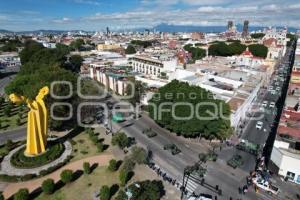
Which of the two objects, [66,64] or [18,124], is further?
[66,64]

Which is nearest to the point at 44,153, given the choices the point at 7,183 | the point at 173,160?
the point at 7,183

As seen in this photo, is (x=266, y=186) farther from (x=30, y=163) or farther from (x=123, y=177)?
(x=30, y=163)

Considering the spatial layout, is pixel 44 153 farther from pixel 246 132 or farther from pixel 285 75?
pixel 285 75

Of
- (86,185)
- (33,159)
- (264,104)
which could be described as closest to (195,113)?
(86,185)

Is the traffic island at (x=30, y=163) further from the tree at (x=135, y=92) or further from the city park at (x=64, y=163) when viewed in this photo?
the tree at (x=135, y=92)

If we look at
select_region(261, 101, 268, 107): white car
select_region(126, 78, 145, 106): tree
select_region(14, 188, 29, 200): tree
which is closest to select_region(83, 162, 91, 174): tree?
select_region(14, 188, 29, 200): tree

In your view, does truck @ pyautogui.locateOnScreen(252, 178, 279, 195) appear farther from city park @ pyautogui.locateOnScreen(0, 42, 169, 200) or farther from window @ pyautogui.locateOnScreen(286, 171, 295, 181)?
city park @ pyautogui.locateOnScreen(0, 42, 169, 200)

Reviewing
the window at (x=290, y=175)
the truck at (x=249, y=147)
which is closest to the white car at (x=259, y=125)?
the truck at (x=249, y=147)
